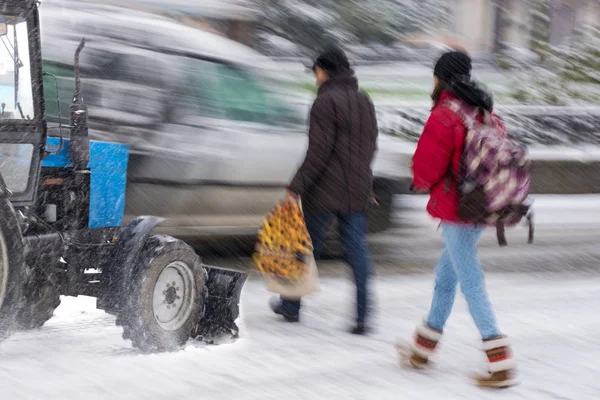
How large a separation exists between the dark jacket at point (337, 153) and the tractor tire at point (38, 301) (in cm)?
155

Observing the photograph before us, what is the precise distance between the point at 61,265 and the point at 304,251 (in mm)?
1466

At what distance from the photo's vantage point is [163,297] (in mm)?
6539

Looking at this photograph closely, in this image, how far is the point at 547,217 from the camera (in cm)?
1482

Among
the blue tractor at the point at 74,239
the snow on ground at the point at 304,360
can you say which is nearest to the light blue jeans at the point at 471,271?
the snow on ground at the point at 304,360

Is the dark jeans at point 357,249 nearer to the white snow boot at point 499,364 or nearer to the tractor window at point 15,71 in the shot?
the white snow boot at point 499,364

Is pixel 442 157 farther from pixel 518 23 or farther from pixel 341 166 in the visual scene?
pixel 518 23

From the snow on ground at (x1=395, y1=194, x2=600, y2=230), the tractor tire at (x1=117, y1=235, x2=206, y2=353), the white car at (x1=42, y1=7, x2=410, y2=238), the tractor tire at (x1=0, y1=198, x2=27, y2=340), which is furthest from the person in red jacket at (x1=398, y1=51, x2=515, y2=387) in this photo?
the snow on ground at (x1=395, y1=194, x2=600, y2=230)

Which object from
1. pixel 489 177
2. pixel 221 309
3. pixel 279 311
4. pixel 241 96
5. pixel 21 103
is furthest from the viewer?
pixel 241 96

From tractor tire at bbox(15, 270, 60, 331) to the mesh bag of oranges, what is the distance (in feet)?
4.31

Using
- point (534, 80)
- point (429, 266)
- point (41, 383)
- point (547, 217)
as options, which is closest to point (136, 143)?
point (429, 266)

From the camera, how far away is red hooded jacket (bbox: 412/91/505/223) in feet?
19.0

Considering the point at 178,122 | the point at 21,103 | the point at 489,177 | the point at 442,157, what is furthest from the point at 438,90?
the point at 178,122

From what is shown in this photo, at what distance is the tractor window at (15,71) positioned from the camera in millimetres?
6242

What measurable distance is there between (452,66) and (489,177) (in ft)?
2.19
